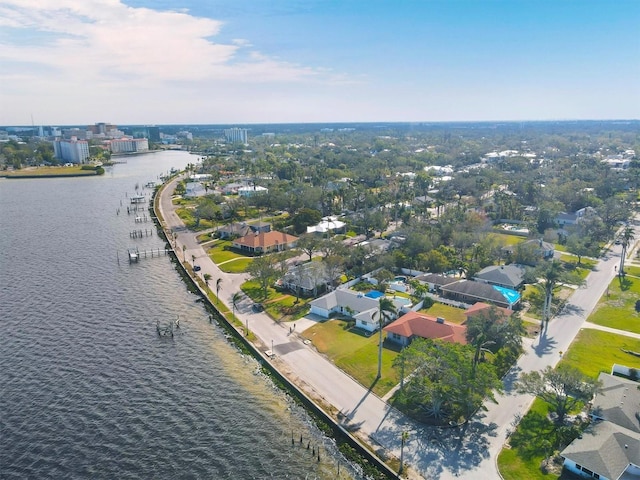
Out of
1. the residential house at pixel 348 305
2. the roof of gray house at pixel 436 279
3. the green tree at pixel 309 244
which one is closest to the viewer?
the residential house at pixel 348 305

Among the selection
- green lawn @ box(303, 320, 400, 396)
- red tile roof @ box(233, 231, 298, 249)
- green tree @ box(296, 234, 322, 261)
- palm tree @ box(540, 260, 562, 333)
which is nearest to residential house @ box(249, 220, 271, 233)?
red tile roof @ box(233, 231, 298, 249)

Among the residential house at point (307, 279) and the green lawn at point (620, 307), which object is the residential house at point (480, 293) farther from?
the residential house at point (307, 279)

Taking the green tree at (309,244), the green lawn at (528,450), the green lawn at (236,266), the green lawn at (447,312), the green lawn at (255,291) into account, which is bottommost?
the green lawn at (528,450)

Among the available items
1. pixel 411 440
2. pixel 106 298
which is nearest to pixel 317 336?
pixel 411 440

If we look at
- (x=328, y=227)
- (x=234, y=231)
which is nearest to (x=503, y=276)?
(x=328, y=227)

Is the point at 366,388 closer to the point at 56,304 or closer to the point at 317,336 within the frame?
the point at 317,336

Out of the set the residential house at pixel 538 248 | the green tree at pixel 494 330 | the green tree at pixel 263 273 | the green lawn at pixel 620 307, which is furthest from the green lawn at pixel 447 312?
the residential house at pixel 538 248
